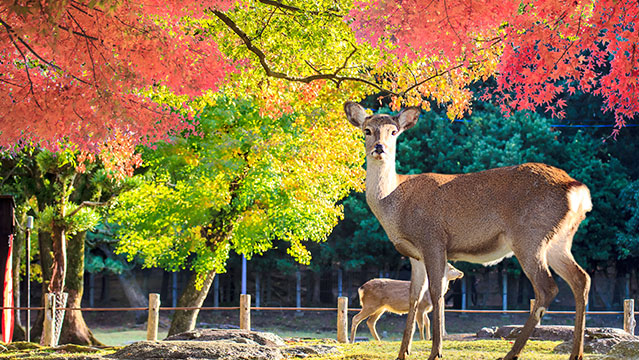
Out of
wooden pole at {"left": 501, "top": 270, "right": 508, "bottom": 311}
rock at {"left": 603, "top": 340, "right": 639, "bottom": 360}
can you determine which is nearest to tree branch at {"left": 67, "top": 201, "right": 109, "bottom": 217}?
rock at {"left": 603, "top": 340, "right": 639, "bottom": 360}

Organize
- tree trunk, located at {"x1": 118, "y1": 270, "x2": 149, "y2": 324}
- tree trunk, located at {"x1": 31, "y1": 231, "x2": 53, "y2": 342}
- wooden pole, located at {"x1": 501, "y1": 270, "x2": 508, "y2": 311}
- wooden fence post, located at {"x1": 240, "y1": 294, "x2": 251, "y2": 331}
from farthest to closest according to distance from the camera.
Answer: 1. tree trunk, located at {"x1": 118, "y1": 270, "x2": 149, "y2": 324}
2. wooden pole, located at {"x1": 501, "y1": 270, "x2": 508, "y2": 311}
3. tree trunk, located at {"x1": 31, "y1": 231, "x2": 53, "y2": 342}
4. wooden fence post, located at {"x1": 240, "y1": 294, "x2": 251, "y2": 331}

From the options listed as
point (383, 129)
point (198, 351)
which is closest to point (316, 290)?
point (198, 351)

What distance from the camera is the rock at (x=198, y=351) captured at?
840 centimetres

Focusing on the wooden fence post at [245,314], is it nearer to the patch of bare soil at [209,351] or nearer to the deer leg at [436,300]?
the patch of bare soil at [209,351]

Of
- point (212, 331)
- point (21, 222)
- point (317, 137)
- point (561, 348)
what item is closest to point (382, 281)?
point (317, 137)

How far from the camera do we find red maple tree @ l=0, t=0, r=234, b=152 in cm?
755

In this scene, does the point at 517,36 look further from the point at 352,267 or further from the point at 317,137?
the point at 352,267

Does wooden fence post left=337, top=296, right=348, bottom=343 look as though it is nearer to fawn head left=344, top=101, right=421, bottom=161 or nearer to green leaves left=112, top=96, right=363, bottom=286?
green leaves left=112, top=96, right=363, bottom=286

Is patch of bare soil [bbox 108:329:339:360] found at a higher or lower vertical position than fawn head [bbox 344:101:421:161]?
lower

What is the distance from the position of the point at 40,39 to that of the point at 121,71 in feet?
2.79

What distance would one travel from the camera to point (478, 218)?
317 inches

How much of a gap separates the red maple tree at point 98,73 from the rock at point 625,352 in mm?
5712

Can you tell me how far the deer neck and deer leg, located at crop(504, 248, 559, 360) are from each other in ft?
5.69

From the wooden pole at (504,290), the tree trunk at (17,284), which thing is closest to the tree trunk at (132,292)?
the tree trunk at (17,284)
